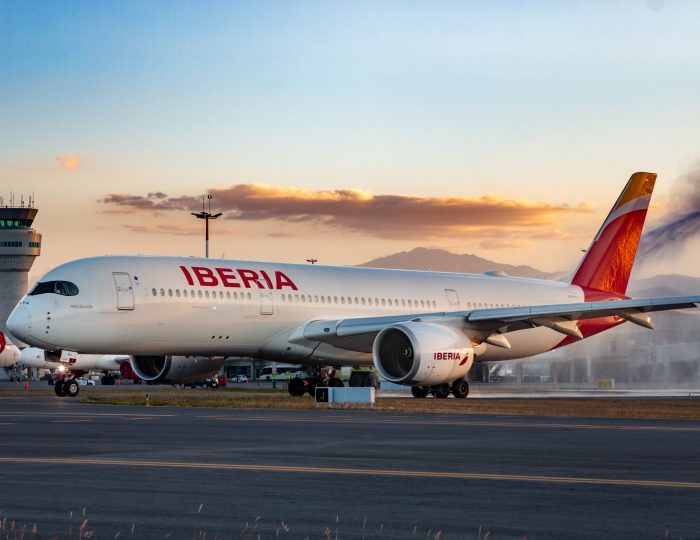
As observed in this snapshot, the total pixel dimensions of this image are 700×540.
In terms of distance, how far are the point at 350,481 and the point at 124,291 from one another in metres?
25.6

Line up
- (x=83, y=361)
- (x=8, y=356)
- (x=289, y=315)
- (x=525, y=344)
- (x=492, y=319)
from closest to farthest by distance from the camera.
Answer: (x=492, y=319)
(x=289, y=315)
(x=525, y=344)
(x=8, y=356)
(x=83, y=361)

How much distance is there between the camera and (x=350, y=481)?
13250 mm

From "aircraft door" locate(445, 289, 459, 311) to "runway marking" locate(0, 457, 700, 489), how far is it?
106 ft

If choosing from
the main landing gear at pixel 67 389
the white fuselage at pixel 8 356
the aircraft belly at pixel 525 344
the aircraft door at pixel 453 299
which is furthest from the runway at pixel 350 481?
the white fuselage at pixel 8 356

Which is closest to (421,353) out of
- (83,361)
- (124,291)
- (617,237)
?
(124,291)

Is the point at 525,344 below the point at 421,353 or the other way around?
the other way around

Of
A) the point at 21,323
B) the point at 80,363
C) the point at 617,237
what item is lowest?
the point at 80,363

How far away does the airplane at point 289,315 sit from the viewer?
3734 centimetres

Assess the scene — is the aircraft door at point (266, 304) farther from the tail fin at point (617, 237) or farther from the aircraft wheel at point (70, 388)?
the tail fin at point (617, 237)

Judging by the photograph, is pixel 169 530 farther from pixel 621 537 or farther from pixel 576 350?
pixel 576 350

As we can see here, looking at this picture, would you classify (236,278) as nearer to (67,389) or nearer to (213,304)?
(213,304)

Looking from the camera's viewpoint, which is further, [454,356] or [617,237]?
[617,237]

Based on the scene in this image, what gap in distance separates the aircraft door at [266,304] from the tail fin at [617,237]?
17.7 m

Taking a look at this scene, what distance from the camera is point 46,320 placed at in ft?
121
